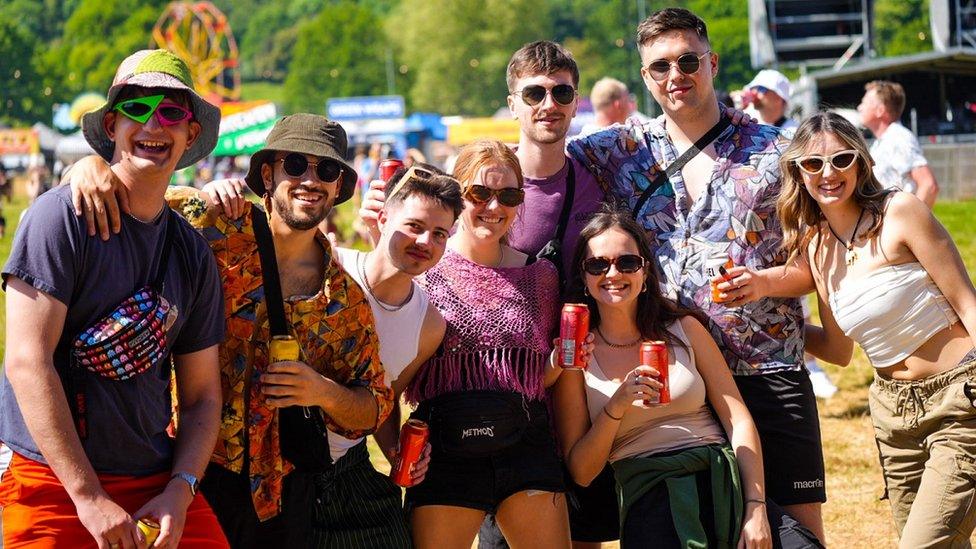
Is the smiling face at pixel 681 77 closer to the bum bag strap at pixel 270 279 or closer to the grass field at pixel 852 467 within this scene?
the bum bag strap at pixel 270 279

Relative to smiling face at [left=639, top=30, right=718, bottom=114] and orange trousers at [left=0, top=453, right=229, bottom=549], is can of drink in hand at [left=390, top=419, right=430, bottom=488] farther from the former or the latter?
smiling face at [left=639, top=30, right=718, bottom=114]

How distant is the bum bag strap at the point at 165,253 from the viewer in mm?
3482

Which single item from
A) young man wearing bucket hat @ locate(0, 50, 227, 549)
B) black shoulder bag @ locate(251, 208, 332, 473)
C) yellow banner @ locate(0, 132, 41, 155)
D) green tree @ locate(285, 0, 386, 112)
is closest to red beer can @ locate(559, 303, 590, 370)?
black shoulder bag @ locate(251, 208, 332, 473)

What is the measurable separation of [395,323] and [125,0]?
11908cm

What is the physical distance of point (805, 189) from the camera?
4500 mm

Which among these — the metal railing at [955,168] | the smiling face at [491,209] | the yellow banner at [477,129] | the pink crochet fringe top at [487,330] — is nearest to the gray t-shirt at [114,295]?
the pink crochet fringe top at [487,330]

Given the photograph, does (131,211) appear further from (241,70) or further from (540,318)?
(241,70)

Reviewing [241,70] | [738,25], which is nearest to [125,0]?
[241,70]

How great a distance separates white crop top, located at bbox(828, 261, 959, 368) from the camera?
4.39 m

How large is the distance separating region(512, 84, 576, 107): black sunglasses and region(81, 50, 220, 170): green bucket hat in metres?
1.59

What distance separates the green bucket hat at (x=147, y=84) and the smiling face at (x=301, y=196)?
1.16ft

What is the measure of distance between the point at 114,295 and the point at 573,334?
1678 millimetres

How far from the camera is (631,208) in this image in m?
4.81

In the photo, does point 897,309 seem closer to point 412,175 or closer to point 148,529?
point 412,175
